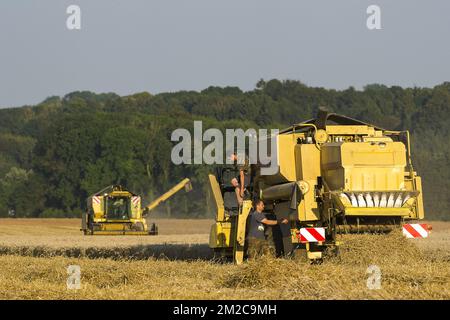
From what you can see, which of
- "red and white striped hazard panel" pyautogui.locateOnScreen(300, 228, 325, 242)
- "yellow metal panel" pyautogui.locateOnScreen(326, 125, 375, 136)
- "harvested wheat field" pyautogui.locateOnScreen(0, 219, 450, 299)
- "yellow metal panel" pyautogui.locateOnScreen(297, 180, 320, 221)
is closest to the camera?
"harvested wheat field" pyautogui.locateOnScreen(0, 219, 450, 299)

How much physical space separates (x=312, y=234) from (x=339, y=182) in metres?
1.11

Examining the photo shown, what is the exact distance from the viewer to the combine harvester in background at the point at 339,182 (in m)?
15.9

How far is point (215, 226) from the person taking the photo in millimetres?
18953

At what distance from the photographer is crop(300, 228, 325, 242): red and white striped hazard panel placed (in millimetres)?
16312

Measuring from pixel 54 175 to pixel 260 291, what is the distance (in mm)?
68989

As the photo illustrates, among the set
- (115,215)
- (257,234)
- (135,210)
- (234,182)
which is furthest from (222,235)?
(115,215)

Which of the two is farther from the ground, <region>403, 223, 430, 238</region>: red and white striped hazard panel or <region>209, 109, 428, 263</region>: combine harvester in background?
<region>209, 109, 428, 263</region>: combine harvester in background

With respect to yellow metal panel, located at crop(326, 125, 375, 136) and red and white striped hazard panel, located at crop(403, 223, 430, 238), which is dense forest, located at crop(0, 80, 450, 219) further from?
red and white striped hazard panel, located at crop(403, 223, 430, 238)

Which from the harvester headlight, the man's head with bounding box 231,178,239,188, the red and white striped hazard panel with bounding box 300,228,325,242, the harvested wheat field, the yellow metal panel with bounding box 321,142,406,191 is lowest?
the harvested wheat field

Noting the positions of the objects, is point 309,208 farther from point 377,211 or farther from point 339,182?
point 377,211

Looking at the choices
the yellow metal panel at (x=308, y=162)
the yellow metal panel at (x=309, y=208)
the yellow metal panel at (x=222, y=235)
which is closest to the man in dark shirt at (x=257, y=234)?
the yellow metal panel at (x=309, y=208)

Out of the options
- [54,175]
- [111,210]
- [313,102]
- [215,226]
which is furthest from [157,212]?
[215,226]

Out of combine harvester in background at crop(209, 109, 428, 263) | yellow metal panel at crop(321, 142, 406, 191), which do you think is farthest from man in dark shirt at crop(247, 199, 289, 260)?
yellow metal panel at crop(321, 142, 406, 191)
